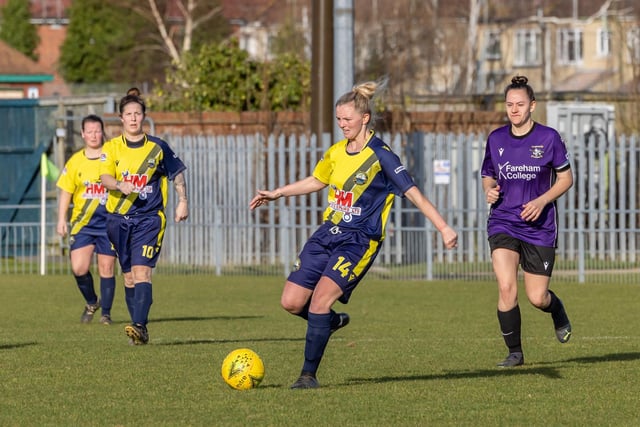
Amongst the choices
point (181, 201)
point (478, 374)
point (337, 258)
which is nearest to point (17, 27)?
Answer: point (181, 201)

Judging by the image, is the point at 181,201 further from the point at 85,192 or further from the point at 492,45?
the point at 492,45

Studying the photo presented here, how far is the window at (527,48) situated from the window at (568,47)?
3.29ft

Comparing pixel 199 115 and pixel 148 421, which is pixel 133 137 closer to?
pixel 148 421

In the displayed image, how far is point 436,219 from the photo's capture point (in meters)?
9.23

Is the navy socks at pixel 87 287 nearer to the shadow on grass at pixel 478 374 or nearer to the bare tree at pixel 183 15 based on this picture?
the shadow on grass at pixel 478 374

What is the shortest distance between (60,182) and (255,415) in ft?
24.5

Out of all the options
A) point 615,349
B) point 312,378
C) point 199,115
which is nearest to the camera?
point 312,378

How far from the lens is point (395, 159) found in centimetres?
973

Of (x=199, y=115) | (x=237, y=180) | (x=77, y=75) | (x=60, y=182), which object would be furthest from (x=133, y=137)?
(x=77, y=75)

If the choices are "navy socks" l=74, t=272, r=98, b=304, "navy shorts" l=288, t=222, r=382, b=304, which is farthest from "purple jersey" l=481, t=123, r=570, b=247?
"navy socks" l=74, t=272, r=98, b=304

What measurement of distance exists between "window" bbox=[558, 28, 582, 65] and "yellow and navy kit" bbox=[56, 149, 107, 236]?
163 ft

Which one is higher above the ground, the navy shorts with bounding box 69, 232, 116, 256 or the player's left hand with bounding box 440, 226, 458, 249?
the player's left hand with bounding box 440, 226, 458, 249

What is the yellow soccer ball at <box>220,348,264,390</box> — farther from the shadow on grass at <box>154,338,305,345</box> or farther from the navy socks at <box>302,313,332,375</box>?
the shadow on grass at <box>154,338,305,345</box>

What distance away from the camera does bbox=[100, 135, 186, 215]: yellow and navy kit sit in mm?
12609
